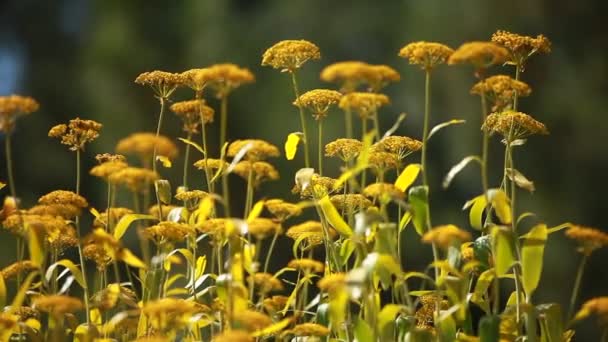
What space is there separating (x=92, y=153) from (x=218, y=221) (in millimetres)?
3420

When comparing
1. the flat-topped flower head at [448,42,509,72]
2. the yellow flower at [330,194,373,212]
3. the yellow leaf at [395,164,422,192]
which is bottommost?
the yellow flower at [330,194,373,212]

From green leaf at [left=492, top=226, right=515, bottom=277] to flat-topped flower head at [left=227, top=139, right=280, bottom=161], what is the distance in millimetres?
272

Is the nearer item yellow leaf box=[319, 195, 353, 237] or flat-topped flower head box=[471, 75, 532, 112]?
flat-topped flower head box=[471, 75, 532, 112]

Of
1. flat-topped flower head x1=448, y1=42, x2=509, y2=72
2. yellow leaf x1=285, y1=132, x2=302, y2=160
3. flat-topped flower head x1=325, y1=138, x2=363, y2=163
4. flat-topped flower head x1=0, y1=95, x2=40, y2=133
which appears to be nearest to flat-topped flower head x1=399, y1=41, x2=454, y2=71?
flat-topped flower head x1=448, y1=42, x2=509, y2=72

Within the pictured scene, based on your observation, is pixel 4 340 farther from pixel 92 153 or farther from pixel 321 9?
pixel 321 9

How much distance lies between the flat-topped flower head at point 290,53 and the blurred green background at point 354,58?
10.1ft

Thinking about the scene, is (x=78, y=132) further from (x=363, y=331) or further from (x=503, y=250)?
(x=503, y=250)

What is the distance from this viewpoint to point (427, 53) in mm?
1324

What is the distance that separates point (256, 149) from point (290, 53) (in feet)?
0.64

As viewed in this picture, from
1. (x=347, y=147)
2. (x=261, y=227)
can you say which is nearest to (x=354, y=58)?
(x=347, y=147)

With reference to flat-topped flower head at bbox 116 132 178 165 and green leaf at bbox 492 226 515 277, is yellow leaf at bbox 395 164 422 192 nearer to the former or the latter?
green leaf at bbox 492 226 515 277

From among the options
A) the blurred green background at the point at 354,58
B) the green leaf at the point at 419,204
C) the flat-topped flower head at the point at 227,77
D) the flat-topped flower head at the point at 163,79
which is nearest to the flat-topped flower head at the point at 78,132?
the flat-topped flower head at the point at 163,79

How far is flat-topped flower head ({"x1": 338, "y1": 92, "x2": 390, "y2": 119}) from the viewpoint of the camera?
1245 millimetres

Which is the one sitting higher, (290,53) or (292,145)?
(290,53)
